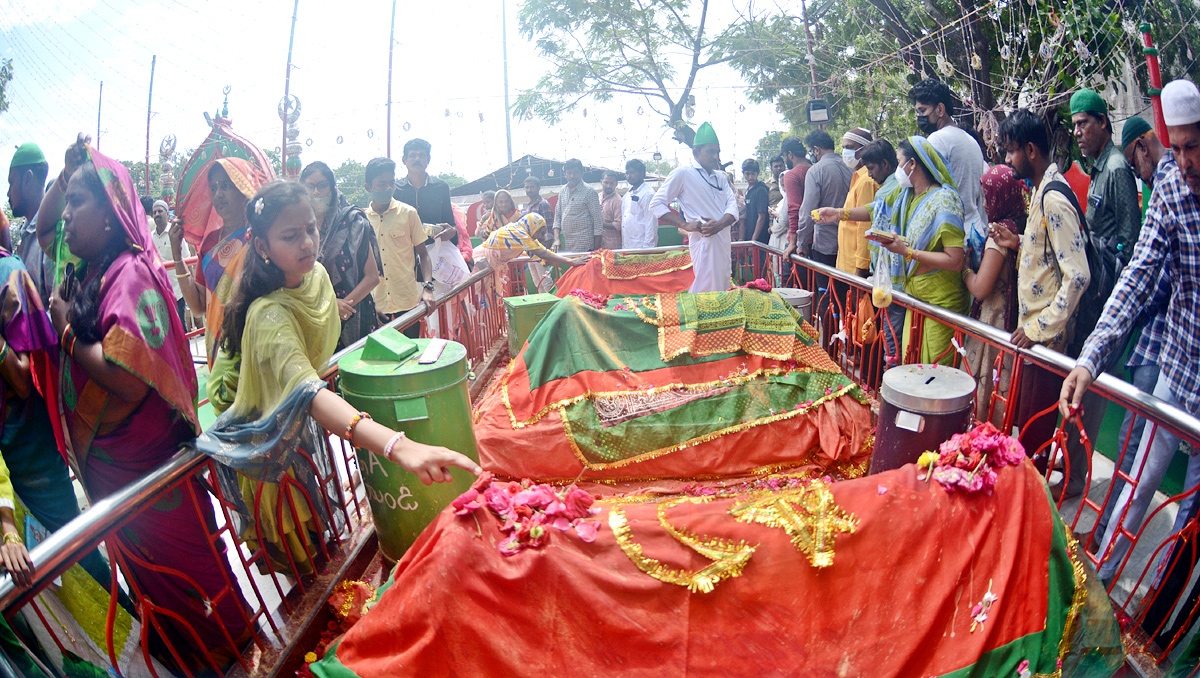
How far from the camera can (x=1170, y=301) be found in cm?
241

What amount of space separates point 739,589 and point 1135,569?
85.4 inches

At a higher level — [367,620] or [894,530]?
[894,530]

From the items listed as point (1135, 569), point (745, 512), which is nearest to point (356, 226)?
point (745, 512)

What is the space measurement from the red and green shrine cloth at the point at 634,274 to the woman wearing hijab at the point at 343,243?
297cm

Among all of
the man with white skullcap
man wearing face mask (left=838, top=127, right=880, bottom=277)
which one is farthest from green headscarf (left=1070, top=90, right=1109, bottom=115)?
man wearing face mask (left=838, top=127, right=880, bottom=277)

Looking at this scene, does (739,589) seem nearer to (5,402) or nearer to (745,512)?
(745,512)

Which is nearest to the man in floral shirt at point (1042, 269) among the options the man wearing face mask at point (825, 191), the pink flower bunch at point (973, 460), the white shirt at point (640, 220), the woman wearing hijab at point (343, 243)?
the pink flower bunch at point (973, 460)

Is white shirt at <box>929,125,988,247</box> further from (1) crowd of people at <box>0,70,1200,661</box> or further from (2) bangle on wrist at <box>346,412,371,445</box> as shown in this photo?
(2) bangle on wrist at <box>346,412,371,445</box>

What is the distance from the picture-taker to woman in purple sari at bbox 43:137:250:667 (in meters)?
2.26

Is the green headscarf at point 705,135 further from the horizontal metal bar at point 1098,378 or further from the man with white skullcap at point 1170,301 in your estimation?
the man with white skullcap at point 1170,301

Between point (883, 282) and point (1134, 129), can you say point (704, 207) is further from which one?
point (1134, 129)

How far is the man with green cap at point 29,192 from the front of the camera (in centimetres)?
294

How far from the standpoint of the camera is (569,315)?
4422mm

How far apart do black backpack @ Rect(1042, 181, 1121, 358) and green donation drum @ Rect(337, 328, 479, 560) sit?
276 centimetres
